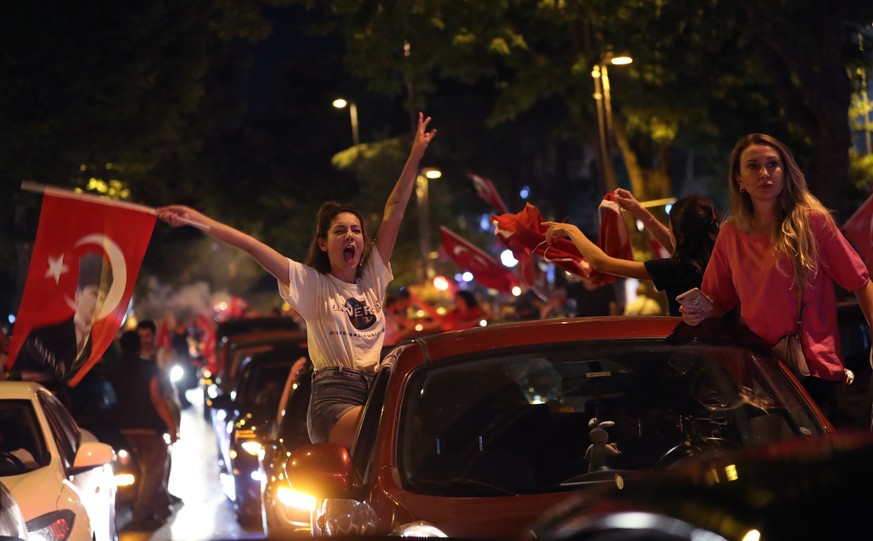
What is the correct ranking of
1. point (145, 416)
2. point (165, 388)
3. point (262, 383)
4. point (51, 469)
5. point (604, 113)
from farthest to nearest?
point (604, 113)
point (165, 388)
point (145, 416)
point (262, 383)
point (51, 469)

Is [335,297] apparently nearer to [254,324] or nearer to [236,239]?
[236,239]

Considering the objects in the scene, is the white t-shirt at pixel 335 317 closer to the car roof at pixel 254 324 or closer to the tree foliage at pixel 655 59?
the tree foliage at pixel 655 59

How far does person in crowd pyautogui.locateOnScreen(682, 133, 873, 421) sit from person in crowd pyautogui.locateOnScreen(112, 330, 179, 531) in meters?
8.57

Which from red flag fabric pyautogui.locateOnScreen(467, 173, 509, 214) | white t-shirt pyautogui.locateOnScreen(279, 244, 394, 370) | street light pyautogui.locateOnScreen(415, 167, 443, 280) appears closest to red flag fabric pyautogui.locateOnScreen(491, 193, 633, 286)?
white t-shirt pyautogui.locateOnScreen(279, 244, 394, 370)

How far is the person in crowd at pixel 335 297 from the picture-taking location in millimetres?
6086

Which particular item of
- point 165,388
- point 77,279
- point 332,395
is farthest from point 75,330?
point 165,388

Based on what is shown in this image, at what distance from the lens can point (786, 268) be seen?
520cm

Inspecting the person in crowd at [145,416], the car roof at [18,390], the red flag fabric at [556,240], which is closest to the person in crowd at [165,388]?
the person in crowd at [145,416]

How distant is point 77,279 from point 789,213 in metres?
3.85

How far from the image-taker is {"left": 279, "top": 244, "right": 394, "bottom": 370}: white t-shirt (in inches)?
248

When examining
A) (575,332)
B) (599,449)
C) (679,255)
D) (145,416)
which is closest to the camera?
(599,449)

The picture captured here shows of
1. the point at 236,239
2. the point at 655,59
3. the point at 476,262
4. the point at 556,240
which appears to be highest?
the point at 655,59

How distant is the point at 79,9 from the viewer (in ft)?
80.5

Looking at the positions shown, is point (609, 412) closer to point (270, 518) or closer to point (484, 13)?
point (270, 518)
